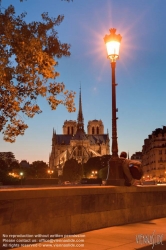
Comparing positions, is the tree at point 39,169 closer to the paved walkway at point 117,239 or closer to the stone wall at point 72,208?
the stone wall at point 72,208

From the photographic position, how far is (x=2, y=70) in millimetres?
8602

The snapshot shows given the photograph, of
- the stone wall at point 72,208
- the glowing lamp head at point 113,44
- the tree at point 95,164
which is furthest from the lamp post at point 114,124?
the tree at point 95,164

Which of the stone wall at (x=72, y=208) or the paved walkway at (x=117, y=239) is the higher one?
the stone wall at (x=72, y=208)

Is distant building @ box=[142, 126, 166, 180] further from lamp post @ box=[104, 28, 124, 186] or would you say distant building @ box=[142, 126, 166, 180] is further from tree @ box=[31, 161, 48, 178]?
lamp post @ box=[104, 28, 124, 186]

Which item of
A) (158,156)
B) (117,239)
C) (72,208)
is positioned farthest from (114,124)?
(158,156)

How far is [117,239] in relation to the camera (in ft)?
31.3

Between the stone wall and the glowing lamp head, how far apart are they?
4821 mm

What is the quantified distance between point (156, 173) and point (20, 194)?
112 m

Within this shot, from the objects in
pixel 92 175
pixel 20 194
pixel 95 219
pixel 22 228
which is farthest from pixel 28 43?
pixel 92 175

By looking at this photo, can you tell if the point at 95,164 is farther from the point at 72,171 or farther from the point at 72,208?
the point at 72,208

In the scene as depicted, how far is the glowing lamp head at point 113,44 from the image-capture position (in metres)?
13.5

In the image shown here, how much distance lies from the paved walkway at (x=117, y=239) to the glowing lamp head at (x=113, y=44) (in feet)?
20.0

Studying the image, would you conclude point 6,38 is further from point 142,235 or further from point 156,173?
point 156,173

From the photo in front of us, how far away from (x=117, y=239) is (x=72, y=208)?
5.36ft
